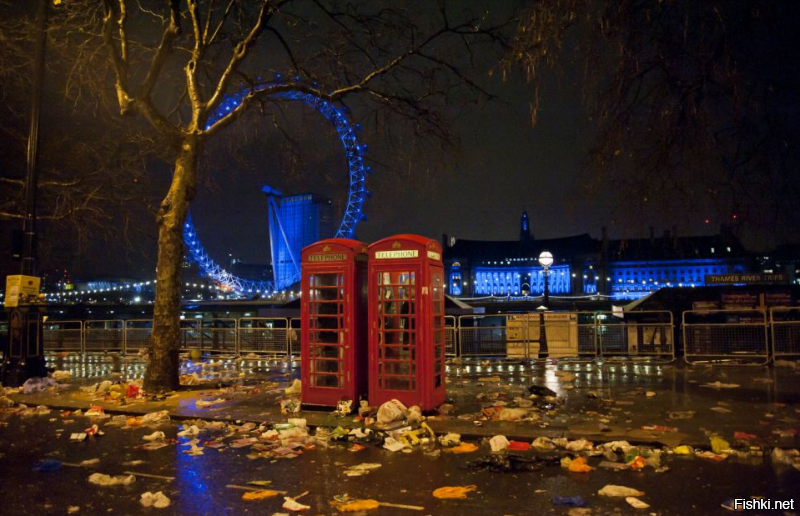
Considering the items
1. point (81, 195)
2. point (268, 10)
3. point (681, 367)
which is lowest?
point (681, 367)

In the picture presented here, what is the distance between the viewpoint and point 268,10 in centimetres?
1102

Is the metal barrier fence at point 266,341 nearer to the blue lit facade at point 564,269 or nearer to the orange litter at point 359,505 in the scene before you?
the orange litter at point 359,505

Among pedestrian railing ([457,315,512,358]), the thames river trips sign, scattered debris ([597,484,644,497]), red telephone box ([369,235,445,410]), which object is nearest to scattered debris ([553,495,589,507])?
scattered debris ([597,484,644,497])

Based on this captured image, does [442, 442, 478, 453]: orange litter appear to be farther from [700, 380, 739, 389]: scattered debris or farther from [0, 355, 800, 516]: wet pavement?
[700, 380, 739, 389]: scattered debris

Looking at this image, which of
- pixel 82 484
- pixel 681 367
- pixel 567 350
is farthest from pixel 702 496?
pixel 567 350

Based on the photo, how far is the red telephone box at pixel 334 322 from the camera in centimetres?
860

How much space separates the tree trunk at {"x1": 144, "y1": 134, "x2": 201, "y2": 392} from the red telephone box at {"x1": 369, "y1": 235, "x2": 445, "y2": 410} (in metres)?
4.74

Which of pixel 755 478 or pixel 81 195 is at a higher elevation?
pixel 81 195

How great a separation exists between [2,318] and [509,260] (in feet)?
321

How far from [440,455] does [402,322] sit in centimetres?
238

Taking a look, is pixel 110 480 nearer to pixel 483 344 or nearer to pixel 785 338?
pixel 483 344

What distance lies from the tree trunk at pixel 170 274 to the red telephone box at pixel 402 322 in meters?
4.74

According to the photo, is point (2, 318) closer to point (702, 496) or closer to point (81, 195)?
point (81, 195)

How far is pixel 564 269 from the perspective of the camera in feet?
376
